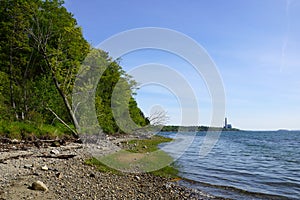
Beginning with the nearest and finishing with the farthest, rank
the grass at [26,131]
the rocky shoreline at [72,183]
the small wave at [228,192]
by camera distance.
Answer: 1. the rocky shoreline at [72,183]
2. the small wave at [228,192]
3. the grass at [26,131]

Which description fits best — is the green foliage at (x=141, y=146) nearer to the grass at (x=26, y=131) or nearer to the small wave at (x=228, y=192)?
the grass at (x=26, y=131)

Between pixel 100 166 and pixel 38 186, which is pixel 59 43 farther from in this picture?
pixel 38 186

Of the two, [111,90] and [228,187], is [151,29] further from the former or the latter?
[111,90]

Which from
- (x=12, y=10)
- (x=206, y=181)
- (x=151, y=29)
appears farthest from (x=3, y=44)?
(x=206, y=181)

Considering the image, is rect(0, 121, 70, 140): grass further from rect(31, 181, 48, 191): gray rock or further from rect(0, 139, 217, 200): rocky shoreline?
rect(31, 181, 48, 191): gray rock

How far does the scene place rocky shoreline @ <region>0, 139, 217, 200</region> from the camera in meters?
7.82

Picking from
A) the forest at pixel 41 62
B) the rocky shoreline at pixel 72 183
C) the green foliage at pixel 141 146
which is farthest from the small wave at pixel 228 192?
the forest at pixel 41 62

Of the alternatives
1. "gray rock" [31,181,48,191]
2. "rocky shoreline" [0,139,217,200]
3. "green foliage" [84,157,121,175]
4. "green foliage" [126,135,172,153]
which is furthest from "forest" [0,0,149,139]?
"gray rock" [31,181,48,191]

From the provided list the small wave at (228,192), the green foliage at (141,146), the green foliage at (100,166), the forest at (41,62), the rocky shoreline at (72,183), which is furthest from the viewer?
the forest at (41,62)

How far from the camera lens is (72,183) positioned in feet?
29.6

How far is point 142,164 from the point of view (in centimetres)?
1519

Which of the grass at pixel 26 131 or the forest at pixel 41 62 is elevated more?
the forest at pixel 41 62

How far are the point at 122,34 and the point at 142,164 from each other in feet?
28.8

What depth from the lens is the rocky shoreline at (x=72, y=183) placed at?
782cm
